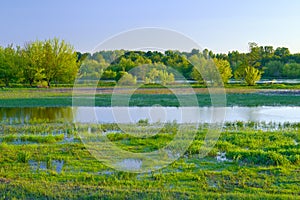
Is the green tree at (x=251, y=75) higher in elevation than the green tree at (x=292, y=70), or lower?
lower

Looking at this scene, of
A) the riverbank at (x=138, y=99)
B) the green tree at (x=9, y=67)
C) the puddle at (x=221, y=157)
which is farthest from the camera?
the green tree at (x=9, y=67)

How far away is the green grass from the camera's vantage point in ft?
23.0

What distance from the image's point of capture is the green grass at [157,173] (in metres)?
7.00

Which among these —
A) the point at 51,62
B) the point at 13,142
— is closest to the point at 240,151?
the point at 13,142

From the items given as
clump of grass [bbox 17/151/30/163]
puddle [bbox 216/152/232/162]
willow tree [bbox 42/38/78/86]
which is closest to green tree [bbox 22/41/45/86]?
willow tree [bbox 42/38/78/86]

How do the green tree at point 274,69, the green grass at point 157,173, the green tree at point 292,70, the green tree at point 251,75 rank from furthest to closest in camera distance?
the green tree at point 274,69
the green tree at point 292,70
the green tree at point 251,75
the green grass at point 157,173

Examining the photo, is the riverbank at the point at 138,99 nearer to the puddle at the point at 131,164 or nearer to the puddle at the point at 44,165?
the puddle at the point at 131,164

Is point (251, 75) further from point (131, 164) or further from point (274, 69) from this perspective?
point (131, 164)

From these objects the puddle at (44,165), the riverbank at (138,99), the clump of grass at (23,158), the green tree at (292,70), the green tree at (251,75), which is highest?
the green tree at (292,70)

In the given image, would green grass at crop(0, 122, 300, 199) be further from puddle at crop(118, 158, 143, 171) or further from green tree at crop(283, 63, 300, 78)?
green tree at crop(283, 63, 300, 78)

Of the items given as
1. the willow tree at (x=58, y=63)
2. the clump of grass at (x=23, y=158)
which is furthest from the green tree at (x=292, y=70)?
the clump of grass at (x=23, y=158)

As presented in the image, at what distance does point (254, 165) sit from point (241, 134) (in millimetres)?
4647

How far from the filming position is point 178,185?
7.62 meters

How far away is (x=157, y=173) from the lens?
866 centimetres
